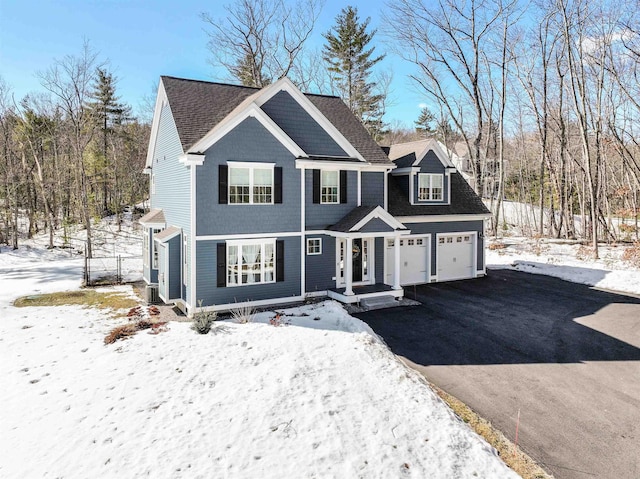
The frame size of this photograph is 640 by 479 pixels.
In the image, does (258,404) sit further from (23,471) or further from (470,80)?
(470,80)

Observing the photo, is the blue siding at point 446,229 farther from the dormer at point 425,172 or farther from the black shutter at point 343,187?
the black shutter at point 343,187

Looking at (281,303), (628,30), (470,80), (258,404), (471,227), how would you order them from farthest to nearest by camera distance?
(470,80)
(628,30)
(471,227)
(281,303)
(258,404)

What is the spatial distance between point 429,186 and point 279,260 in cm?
826

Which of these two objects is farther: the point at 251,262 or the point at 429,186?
the point at 429,186

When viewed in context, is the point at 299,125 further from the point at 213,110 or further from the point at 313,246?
the point at 313,246

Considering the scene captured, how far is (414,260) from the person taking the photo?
56.4 ft

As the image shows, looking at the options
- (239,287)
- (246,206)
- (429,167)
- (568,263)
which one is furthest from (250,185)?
(568,263)

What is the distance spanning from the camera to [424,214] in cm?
1689

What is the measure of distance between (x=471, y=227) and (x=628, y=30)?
14641 mm

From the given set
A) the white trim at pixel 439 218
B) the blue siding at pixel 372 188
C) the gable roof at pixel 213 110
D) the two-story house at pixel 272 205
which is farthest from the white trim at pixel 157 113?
the white trim at pixel 439 218

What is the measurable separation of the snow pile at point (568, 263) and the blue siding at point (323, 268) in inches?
446

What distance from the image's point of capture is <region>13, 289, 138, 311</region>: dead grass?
1345 centimetres

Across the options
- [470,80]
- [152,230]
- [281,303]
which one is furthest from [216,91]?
[470,80]

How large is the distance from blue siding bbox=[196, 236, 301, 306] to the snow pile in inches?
510
